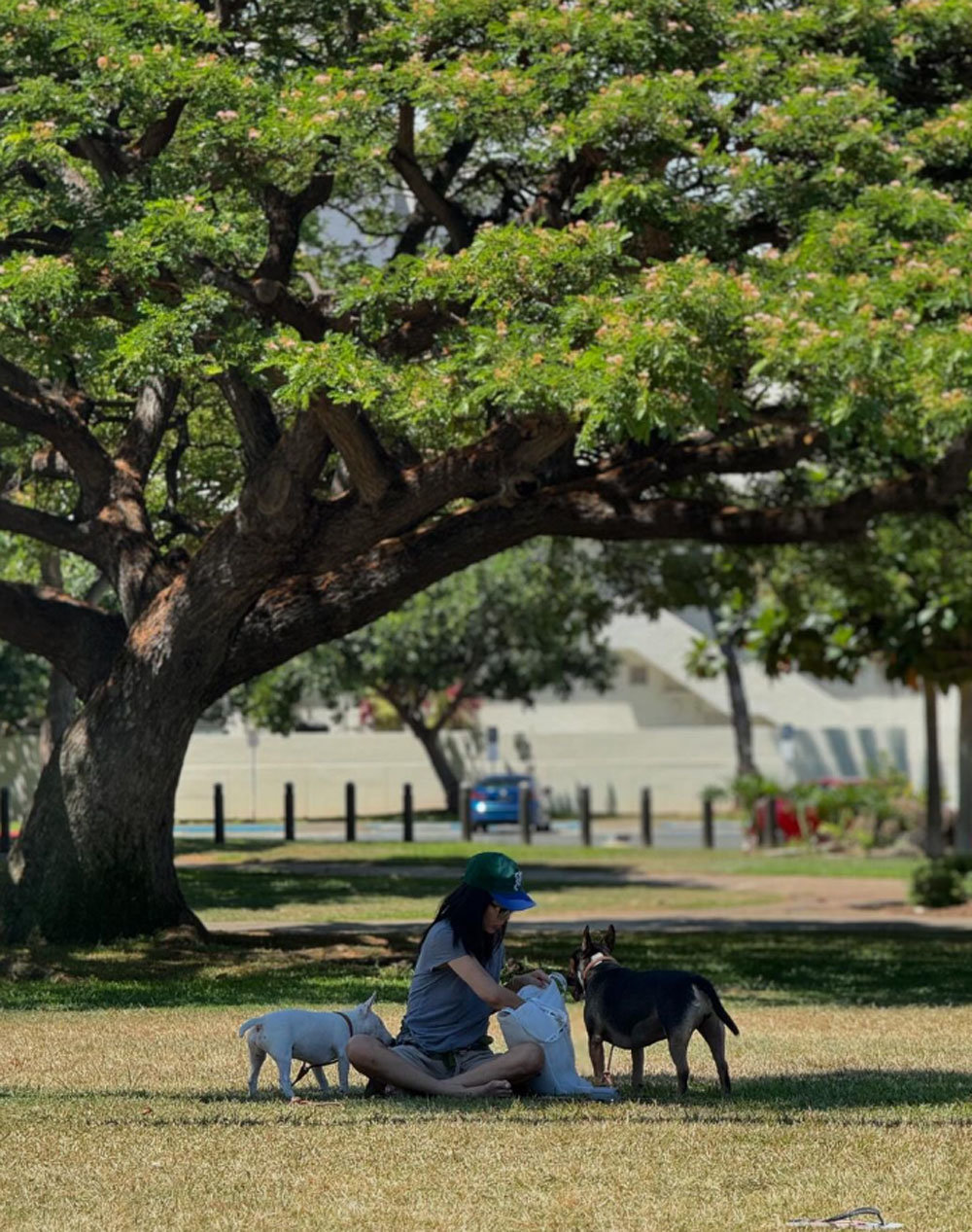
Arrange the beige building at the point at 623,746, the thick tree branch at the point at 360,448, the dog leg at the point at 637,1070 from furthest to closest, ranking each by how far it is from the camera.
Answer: the beige building at the point at 623,746 → the thick tree branch at the point at 360,448 → the dog leg at the point at 637,1070

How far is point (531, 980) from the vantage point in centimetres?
931

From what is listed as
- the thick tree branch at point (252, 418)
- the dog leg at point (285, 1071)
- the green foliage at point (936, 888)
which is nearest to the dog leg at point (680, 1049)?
the dog leg at point (285, 1071)

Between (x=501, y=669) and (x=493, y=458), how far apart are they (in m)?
34.3

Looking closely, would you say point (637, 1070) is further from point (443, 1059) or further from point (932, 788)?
point (932, 788)

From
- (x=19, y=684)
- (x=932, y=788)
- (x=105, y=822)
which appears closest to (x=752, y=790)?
(x=932, y=788)

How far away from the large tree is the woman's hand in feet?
15.8

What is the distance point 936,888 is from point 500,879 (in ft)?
57.0

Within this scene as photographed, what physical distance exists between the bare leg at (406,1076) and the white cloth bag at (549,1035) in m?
0.20

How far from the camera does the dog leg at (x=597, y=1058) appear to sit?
9.55 metres

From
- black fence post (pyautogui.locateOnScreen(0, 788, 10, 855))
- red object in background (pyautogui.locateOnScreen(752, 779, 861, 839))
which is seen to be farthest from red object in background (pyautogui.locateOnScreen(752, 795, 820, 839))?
black fence post (pyautogui.locateOnScreen(0, 788, 10, 855))

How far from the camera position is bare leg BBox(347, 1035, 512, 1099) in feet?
30.0

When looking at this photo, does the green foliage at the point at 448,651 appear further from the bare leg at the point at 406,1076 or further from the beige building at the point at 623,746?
the bare leg at the point at 406,1076

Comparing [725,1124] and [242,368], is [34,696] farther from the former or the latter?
[725,1124]

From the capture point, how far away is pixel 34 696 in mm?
45219
